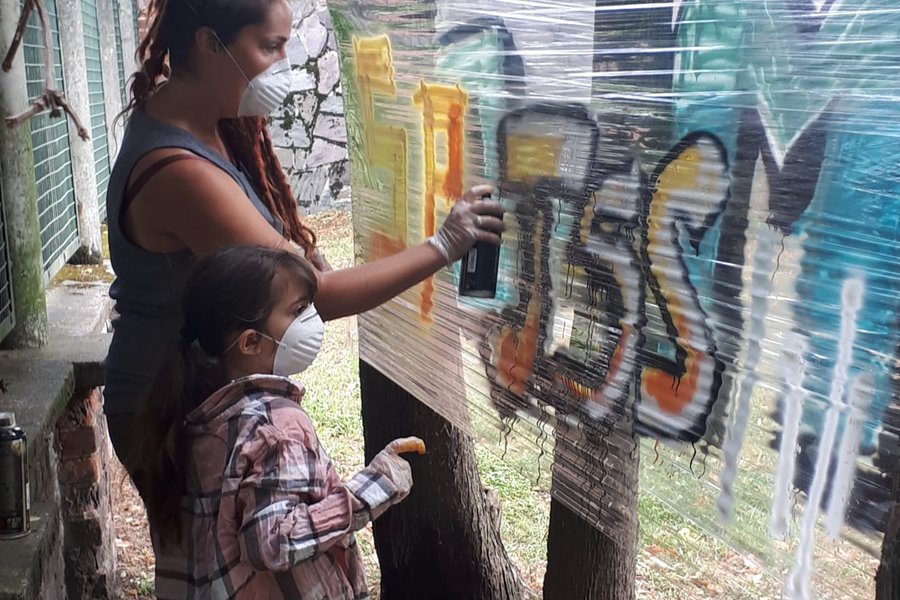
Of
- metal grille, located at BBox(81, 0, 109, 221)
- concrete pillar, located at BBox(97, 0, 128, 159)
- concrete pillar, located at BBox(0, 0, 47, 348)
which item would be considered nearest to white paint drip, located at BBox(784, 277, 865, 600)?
concrete pillar, located at BBox(0, 0, 47, 348)

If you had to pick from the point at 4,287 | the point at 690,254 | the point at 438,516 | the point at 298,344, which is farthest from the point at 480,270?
the point at 4,287

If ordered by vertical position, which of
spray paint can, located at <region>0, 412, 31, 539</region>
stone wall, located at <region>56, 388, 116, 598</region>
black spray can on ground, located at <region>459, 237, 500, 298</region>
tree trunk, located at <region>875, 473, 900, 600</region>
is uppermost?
black spray can on ground, located at <region>459, 237, 500, 298</region>

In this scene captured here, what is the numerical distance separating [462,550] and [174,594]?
169 centimetres

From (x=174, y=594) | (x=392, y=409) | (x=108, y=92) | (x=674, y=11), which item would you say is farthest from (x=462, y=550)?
(x=108, y=92)

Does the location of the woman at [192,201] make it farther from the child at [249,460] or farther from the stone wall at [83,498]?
the stone wall at [83,498]

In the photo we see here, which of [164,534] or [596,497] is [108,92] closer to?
[164,534]

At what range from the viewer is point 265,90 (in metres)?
2.01

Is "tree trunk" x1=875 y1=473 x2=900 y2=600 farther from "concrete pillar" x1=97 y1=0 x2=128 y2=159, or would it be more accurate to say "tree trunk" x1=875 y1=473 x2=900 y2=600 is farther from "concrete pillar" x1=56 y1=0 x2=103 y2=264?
"concrete pillar" x1=97 y1=0 x2=128 y2=159

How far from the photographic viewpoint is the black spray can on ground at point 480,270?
1.87 metres

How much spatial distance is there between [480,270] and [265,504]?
64 cm

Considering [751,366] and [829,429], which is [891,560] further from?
[751,366]

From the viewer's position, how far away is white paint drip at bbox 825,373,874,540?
1.19 meters

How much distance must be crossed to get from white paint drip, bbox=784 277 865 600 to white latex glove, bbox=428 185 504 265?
0.79 metres

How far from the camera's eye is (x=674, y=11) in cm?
139
